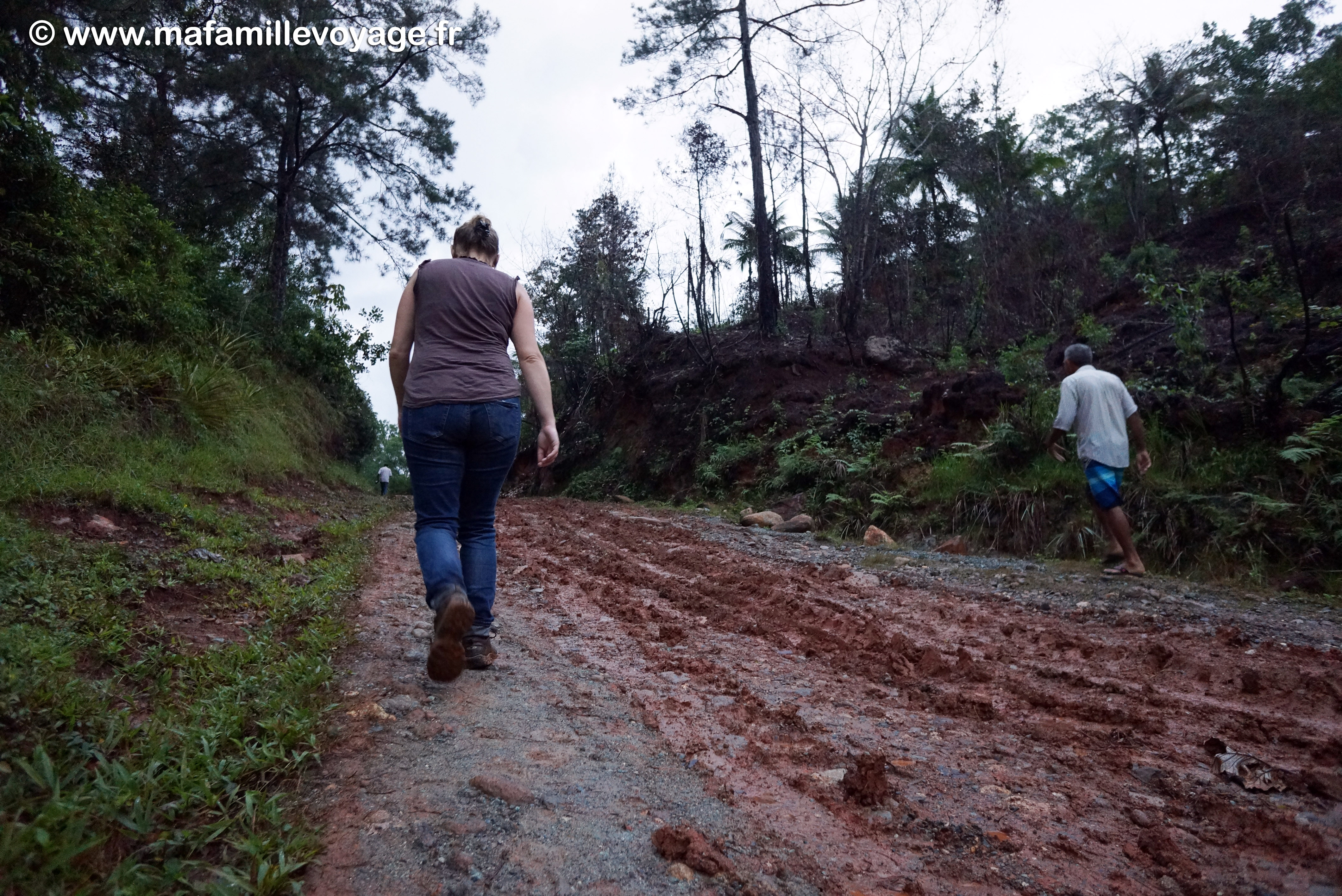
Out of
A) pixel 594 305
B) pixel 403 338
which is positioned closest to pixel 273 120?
pixel 594 305

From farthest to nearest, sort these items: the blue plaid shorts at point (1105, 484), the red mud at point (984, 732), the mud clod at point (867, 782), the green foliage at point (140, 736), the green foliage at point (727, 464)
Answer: the green foliage at point (727, 464) < the blue plaid shorts at point (1105, 484) < the mud clod at point (867, 782) < the red mud at point (984, 732) < the green foliage at point (140, 736)

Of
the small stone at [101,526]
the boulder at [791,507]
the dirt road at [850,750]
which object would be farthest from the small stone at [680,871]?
the boulder at [791,507]

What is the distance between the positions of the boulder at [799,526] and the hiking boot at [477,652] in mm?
5715

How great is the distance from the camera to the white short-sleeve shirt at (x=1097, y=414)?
18.0ft

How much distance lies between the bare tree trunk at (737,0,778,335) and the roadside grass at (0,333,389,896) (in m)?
11.1

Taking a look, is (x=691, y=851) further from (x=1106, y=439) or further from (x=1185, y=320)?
(x=1185, y=320)

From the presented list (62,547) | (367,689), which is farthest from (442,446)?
(62,547)

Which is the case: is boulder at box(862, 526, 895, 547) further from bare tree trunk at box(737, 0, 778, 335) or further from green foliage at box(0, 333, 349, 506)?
bare tree trunk at box(737, 0, 778, 335)

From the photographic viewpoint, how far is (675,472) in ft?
49.6

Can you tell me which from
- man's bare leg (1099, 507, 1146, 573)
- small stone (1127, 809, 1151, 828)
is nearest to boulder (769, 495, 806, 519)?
man's bare leg (1099, 507, 1146, 573)

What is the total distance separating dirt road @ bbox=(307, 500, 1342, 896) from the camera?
5.18 ft

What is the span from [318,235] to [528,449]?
8.66 metres

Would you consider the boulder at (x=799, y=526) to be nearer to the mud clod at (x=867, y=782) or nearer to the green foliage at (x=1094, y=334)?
the green foliage at (x=1094, y=334)

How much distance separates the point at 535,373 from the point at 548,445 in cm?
31
